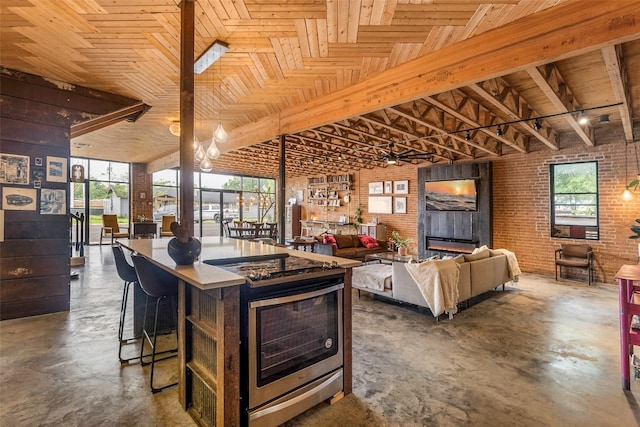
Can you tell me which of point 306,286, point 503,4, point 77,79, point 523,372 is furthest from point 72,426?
point 503,4

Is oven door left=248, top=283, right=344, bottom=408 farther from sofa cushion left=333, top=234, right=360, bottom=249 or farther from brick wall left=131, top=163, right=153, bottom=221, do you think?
brick wall left=131, top=163, right=153, bottom=221

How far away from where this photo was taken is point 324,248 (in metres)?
7.29

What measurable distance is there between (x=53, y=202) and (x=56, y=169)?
0.44m

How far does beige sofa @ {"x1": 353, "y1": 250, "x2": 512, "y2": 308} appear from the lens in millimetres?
4094

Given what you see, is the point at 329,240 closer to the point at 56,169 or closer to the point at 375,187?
the point at 375,187

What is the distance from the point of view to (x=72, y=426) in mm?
1902

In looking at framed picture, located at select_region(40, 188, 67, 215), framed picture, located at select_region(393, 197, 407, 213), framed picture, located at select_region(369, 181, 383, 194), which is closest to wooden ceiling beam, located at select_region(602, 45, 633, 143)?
framed picture, located at select_region(393, 197, 407, 213)

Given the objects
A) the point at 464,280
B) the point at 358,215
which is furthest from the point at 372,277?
the point at 358,215

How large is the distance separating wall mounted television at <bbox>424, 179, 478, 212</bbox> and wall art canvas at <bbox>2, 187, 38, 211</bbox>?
8253mm

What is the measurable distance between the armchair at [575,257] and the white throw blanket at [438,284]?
11.6 ft

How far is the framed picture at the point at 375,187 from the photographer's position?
1020 cm

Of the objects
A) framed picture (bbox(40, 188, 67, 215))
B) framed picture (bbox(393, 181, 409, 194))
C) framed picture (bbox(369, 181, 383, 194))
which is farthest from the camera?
framed picture (bbox(369, 181, 383, 194))

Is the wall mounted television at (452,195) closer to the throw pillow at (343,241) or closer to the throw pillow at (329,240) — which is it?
the throw pillow at (343,241)

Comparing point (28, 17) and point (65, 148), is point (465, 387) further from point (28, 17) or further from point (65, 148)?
point (65, 148)
